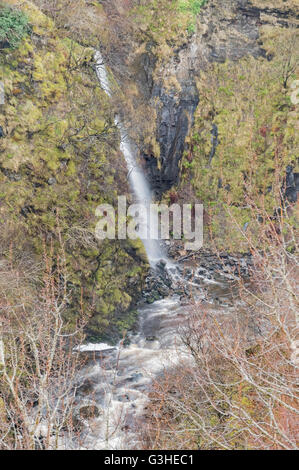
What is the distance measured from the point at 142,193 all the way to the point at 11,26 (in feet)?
36.3

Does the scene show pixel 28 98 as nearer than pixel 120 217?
Yes

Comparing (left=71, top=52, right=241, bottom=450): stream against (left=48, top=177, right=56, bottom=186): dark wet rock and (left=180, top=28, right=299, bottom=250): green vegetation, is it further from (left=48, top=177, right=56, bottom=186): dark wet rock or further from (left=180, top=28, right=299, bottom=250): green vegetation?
(left=48, top=177, right=56, bottom=186): dark wet rock

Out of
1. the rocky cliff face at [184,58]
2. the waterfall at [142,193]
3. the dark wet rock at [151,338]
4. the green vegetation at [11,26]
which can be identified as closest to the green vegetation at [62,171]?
the green vegetation at [11,26]

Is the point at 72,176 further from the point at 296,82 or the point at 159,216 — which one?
the point at 296,82

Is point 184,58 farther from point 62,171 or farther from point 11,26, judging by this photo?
point 62,171

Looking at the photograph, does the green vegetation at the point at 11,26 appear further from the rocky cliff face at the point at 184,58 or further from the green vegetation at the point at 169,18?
the green vegetation at the point at 169,18

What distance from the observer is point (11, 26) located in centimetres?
1191

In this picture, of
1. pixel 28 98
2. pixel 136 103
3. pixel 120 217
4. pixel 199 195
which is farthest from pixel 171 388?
pixel 136 103

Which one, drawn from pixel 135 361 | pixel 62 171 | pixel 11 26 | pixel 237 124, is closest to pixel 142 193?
pixel 237 124

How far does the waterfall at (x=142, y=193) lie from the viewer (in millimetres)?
18359

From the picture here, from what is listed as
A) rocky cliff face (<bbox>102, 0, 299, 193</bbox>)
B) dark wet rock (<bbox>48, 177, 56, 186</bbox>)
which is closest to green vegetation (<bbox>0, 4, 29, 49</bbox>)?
dark wet rock (<bbox>48, 177, 56, 186</bbox>)

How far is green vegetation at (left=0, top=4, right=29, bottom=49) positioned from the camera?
11711 millimetres

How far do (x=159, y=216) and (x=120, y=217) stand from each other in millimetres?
8210

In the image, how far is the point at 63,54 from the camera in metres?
13.5
